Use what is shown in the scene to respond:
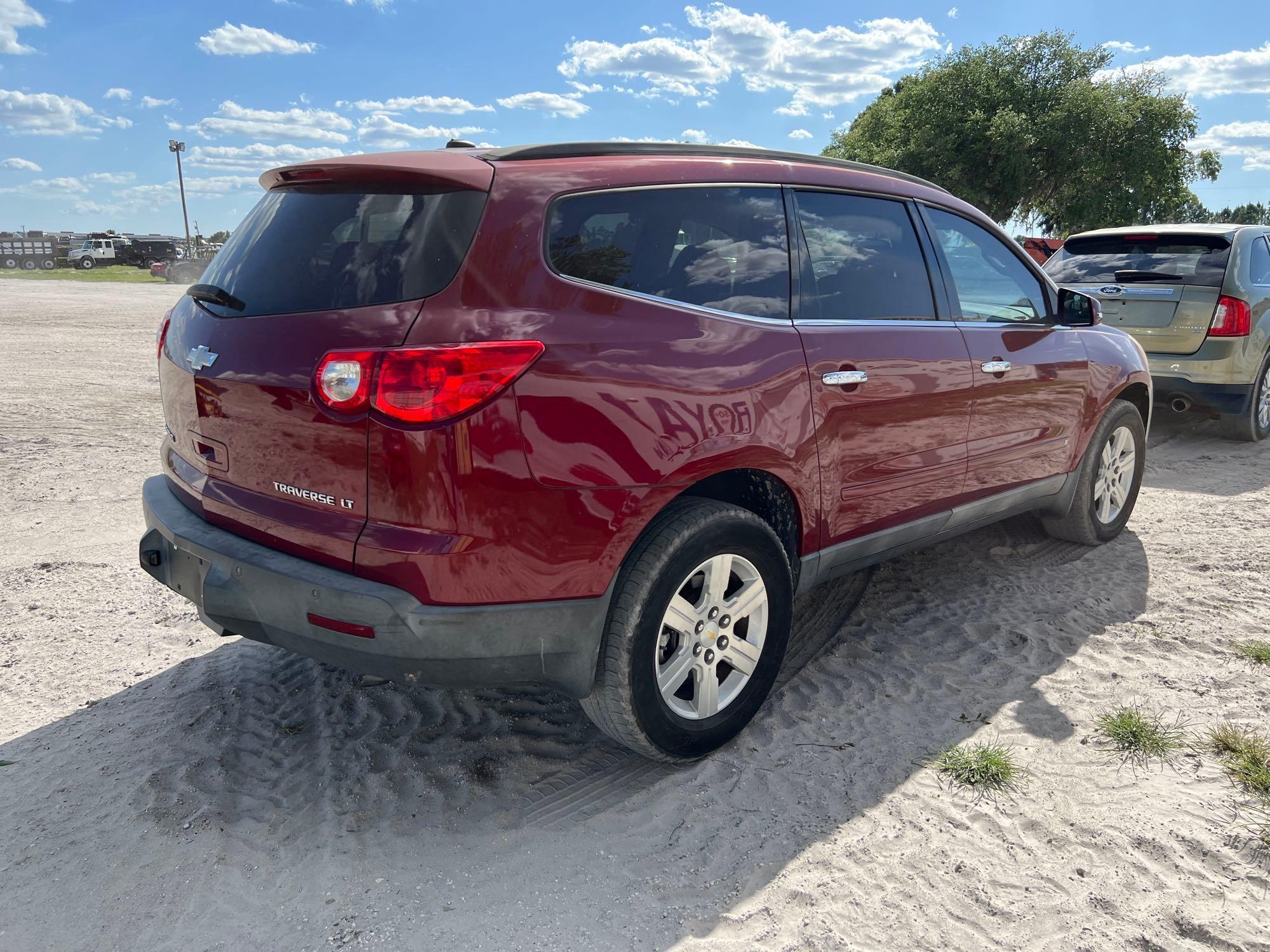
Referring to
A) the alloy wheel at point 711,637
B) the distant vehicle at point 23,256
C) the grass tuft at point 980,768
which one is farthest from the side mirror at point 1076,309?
the distant vehicle at point 23,256

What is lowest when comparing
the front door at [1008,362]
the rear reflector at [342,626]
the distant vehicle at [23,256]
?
the rear reflector at [342,626]

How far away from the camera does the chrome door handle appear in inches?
127

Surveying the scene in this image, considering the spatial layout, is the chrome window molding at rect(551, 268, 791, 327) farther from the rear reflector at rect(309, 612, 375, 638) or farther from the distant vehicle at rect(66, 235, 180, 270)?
the distant vehicle at rect(66, 235, 180, 270)

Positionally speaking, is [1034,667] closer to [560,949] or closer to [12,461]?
[560,949]

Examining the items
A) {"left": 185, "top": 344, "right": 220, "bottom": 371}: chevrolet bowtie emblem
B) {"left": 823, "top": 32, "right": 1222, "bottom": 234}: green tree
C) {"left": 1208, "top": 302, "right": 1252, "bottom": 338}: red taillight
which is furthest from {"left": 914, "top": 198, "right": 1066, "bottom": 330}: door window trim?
{"left": 823, "top": 32, "right": 1222, "bottom": 234}: green tree

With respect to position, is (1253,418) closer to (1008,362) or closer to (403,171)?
(1008,362)

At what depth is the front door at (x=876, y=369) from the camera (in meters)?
3.29

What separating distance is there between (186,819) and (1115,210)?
34256mm

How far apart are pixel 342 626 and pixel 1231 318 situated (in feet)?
24.5

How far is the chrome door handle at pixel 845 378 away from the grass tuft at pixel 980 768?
1.29 meters

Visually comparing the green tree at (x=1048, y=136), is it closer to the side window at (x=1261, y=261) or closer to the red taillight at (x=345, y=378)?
the side window at (x=1261, y=261)

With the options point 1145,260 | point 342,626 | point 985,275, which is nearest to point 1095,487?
point 985,275

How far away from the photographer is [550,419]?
2.46 metres

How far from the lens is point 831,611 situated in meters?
4.36
